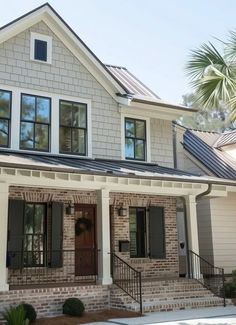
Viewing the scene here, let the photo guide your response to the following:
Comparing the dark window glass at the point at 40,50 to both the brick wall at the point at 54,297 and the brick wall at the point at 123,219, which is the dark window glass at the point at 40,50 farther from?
the brick wall at the point at 54,297

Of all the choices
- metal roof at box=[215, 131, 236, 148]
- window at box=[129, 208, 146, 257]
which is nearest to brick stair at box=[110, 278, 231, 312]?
window at box=[129, 208, 146, 257]

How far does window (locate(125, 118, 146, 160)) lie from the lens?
15.8 m

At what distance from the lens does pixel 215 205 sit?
16859 mm

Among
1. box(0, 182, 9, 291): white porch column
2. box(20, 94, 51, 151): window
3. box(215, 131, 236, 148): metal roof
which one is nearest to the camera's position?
box(0, 182, 9, 291): white porch column

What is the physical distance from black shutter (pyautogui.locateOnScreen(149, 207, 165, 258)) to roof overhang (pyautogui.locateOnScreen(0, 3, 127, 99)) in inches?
157

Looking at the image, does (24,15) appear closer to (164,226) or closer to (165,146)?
(165,146)

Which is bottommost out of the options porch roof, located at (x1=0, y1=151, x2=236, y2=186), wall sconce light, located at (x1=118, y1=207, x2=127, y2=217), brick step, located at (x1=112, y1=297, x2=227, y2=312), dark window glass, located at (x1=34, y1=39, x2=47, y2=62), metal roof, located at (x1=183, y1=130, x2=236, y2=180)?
brick step, located at (x1=112, y1=297, x2=227, y2=312)

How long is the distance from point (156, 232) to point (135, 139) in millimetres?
3156

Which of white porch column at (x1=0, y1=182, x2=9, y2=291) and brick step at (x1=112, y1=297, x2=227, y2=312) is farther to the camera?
brick step at (x1=112, y1=297, x2=227, y2=312)

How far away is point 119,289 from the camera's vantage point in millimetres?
12375

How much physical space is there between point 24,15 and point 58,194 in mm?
5323

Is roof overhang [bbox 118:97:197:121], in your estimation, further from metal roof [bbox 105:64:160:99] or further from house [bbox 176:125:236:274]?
house [bbox 176:125:236:274]

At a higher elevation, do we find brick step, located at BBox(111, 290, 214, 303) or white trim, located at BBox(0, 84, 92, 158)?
white trim, located at BBox(0, 84, 92, 158)

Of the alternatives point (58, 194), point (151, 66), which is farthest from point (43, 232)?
point (151, 66)
